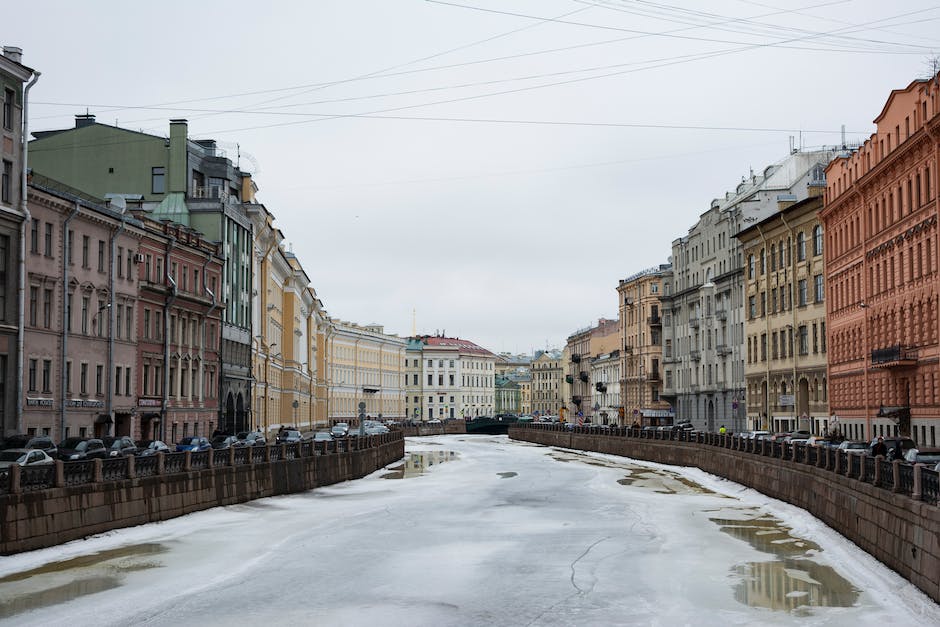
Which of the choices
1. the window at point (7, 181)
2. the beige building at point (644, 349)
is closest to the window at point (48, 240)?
the window at point (7, 181)

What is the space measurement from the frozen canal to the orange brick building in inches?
594

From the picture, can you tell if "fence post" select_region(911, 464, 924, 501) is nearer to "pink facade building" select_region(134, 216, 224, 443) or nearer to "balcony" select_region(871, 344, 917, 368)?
"balcony" select_region(871, 344, 917, 368)

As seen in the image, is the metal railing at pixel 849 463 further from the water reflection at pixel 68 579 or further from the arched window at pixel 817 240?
the water reflection at pixel 68 579

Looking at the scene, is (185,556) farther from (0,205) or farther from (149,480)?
(0,205)

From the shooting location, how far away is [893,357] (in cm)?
5991

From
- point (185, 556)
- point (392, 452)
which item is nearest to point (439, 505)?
point (185, 556)

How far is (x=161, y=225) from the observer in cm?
6500

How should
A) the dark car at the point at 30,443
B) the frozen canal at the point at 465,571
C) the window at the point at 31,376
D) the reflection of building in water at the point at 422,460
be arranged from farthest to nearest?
the reflection of building in water at the point at 422,460 < the window at the point at 31,376 < the dark car at the point at 30,443 < the frozen canal at the point at 465,571

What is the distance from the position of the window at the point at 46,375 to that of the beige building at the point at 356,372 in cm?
10357

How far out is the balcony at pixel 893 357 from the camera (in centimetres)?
5837

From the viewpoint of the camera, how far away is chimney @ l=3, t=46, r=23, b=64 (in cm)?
4903

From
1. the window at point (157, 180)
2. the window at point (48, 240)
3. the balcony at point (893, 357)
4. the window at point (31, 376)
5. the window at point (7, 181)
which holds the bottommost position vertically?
the window at point (31, 376)

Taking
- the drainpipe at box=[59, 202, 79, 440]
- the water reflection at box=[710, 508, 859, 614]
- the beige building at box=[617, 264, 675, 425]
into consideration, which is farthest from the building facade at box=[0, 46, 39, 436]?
the beige building at box=[617, 264, 675, 425]

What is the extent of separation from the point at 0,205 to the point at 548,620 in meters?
31.6
